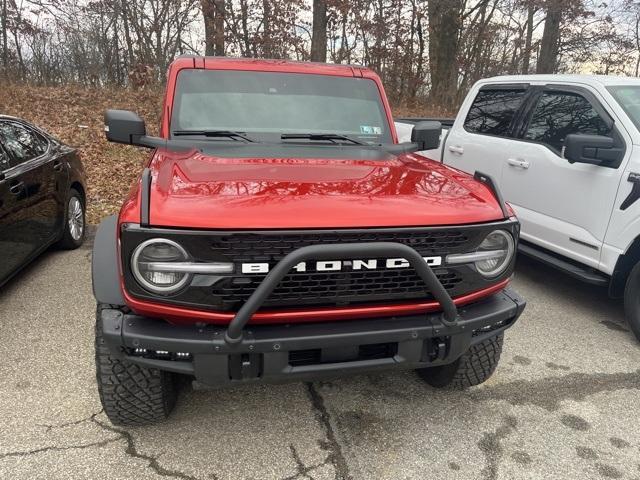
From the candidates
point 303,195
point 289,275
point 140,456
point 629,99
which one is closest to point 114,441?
point 140,456

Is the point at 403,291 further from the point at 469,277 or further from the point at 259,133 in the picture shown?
the point at 259,133

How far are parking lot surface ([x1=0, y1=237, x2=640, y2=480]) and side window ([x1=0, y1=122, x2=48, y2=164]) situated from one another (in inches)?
61.5

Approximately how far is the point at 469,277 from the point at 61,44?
1785 centimetres

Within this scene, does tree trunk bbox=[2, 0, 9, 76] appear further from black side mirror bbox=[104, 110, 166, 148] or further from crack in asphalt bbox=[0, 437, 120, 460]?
crack in asphalt bbox=[0, 437, 120, 460]

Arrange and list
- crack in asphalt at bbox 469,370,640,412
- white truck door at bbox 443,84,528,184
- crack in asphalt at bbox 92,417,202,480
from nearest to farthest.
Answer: crack in asphalt at bbox 92,417,202,480
crack in asphalt at bbox 469,370,640,412
white truck door at bbox 443,84,528,184

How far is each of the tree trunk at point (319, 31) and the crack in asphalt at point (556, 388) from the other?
1284cm

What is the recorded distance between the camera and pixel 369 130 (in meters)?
3.71

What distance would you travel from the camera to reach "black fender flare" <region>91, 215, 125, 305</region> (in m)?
2.25

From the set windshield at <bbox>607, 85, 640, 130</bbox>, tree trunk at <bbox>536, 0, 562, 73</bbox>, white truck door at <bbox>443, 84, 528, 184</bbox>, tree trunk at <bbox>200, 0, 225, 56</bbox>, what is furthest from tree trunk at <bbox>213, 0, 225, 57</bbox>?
windshield at <bbox>607, 85, 640, 130</bbox>

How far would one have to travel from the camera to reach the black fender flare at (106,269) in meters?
2.25

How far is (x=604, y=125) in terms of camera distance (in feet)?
13.4

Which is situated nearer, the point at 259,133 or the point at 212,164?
the point at 212,164

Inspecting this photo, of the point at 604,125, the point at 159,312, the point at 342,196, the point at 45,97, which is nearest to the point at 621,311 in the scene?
the point at 604,125

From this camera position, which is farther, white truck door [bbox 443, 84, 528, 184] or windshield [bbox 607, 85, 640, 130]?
white truck door [bbox 443, 84, 528, 184]
